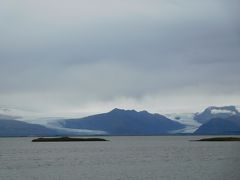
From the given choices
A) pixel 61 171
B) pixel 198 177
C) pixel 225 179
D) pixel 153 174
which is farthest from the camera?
pixel 61 171

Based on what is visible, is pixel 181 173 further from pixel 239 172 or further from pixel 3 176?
pixel 3 176

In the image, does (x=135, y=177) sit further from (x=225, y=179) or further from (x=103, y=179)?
(x=225, y=179)

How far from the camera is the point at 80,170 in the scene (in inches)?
3241

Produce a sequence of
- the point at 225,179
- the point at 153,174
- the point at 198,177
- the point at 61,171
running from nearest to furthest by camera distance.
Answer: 1. the point at 225,179
2. the point at 198,177
3. the point at 153,174
4. the point at 61,171

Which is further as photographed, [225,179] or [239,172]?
[239,172]

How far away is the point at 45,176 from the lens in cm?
7331

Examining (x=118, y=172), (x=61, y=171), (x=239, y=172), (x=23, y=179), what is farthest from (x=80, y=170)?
(x=239, y=172)

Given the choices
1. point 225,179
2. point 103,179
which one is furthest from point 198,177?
point 103,179

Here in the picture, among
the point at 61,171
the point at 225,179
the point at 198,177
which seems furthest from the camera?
the point at 61,171

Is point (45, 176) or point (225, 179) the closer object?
point (225, 179)

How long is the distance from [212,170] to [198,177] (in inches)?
387

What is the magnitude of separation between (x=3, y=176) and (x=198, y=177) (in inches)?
1229

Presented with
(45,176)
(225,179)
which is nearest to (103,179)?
(45,176)

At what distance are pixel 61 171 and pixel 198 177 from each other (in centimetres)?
2570
